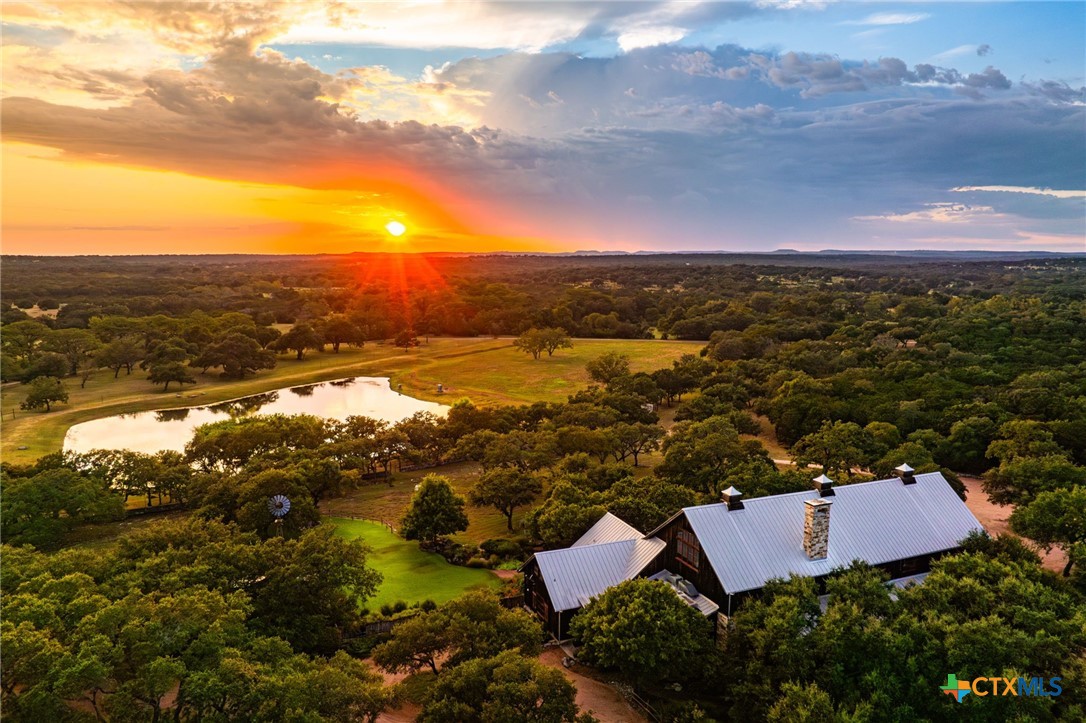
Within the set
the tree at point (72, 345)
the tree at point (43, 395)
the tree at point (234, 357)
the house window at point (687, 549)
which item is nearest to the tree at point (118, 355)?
the tree at point (72, 345)

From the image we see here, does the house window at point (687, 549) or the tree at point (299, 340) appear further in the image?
the tree at point (299, 340)

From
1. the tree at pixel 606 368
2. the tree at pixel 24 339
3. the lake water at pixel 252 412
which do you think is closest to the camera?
the lake water at pixel 252 412

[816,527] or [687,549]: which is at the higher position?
[816,527]

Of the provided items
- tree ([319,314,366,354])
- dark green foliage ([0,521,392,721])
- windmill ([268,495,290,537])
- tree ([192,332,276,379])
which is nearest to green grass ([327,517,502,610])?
dark green foliage ([0,521,392,721])

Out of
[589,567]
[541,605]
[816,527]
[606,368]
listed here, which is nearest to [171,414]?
[606,368]

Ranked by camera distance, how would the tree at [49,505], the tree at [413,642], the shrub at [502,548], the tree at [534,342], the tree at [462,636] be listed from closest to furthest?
1. the tree at [462,636]
2. the tree at [413,642]
3. the tree at [49,505]
4. the shrub at [502,548]
5. the tree at [534,342]

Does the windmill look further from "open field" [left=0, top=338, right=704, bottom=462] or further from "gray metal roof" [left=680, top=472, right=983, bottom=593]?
"open field" [left=0, top=338, right=704, bottom=462]

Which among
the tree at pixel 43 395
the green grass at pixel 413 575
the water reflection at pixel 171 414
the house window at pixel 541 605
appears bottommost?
the water reflection at pixel 171 414

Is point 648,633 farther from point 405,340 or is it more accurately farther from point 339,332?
point 405,340

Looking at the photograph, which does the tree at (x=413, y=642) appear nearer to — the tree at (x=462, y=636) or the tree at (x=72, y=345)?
the tree at (x=462, y=636)
